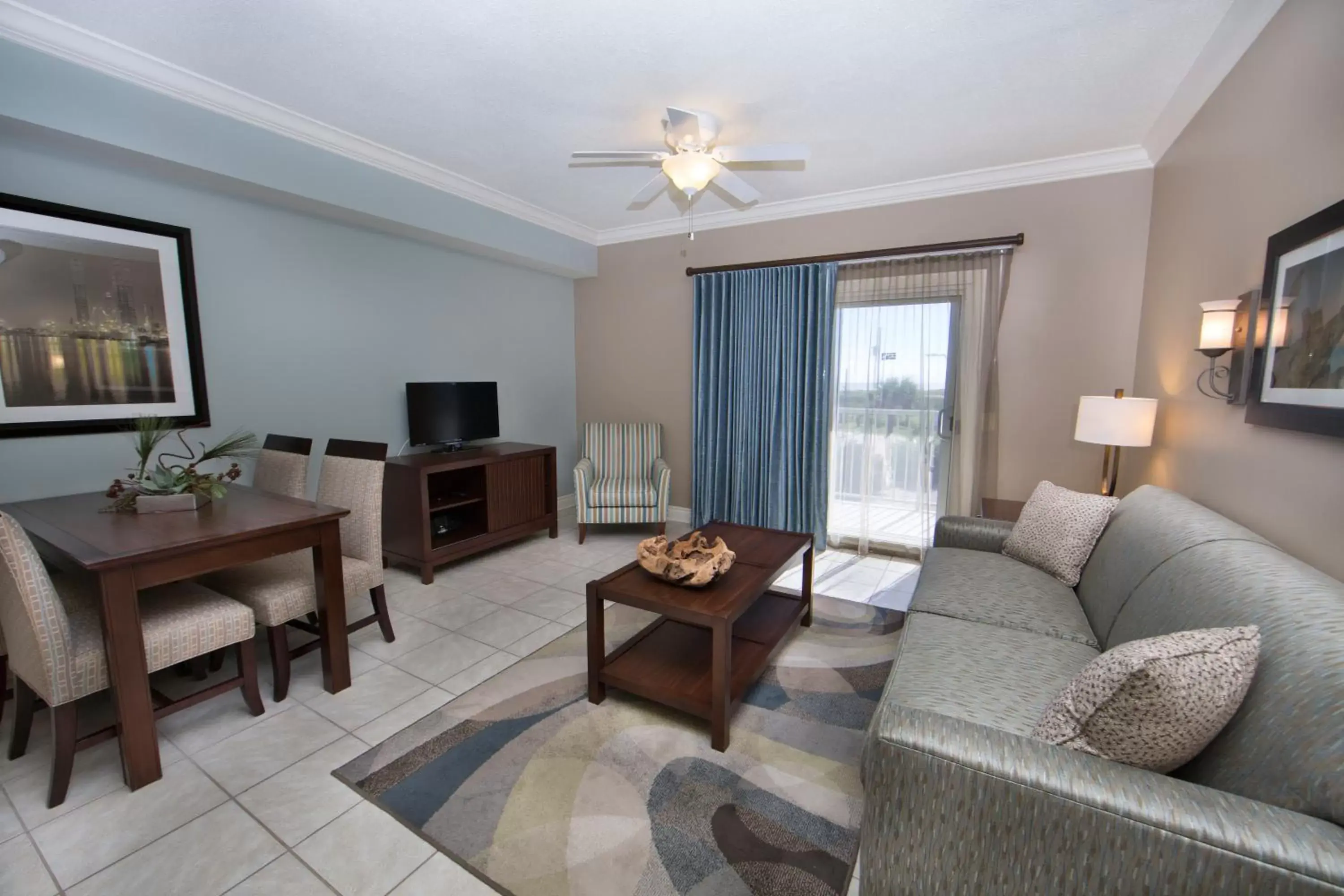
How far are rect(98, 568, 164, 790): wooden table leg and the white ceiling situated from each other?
2049 mm

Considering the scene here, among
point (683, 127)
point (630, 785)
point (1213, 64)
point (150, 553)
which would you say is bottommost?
point (630, 785)

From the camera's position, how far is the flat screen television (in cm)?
384

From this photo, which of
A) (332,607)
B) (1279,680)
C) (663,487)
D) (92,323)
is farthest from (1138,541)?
(92,323)

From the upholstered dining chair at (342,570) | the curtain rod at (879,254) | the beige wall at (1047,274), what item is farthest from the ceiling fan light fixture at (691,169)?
the upholstered dining chair at (342,570)

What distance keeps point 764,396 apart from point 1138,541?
105 inches

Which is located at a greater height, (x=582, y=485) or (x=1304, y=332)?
(x=1304, y=332)

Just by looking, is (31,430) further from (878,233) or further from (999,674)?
(878,233)

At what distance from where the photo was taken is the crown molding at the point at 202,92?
204 centimetres

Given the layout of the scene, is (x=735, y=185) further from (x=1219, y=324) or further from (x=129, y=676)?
(x=129, y=676)

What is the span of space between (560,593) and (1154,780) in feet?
9.17

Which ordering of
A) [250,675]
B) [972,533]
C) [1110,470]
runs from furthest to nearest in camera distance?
[1110,470] < [972,533] < [250,675]

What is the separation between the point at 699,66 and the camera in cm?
228

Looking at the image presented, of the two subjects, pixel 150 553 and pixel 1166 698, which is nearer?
pixel 1166 698

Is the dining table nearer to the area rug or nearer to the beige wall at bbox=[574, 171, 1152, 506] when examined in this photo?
the area rug
